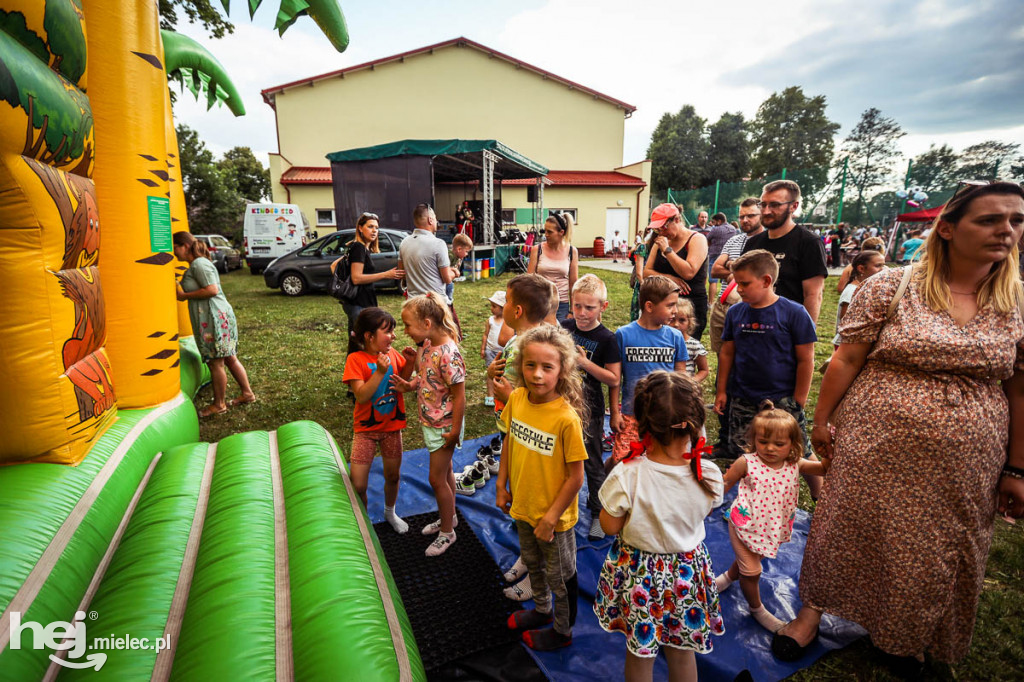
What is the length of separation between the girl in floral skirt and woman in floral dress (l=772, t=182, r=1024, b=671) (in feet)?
2.48

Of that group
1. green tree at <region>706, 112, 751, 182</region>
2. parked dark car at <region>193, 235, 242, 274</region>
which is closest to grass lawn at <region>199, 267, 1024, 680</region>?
parked dark car at <region>193, 235, 242, 274</region>

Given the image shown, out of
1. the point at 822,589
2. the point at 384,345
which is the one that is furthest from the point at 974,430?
the point at 384,345

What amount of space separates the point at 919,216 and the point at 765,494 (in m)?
17.4

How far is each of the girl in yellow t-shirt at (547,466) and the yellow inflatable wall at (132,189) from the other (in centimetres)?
291

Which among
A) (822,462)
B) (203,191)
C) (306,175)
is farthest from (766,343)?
(203,191)

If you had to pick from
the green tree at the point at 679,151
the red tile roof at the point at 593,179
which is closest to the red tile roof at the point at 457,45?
the red tile roof at the point at 593,179

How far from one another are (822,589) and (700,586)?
85 cm

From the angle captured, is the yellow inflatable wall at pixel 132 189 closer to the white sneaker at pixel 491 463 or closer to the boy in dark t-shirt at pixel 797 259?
the white sneaker at pixel 491 463

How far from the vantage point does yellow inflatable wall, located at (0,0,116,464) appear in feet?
6.40

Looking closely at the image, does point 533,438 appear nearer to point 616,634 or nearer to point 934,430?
point 616,634

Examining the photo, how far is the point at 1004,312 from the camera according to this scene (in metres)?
1.76

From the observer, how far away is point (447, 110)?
24.4 m

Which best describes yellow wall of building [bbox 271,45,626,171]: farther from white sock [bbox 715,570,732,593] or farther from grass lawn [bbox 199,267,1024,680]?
white sock [bbox 715,570,732,593]

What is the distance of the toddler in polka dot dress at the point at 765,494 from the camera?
2.26 metres
